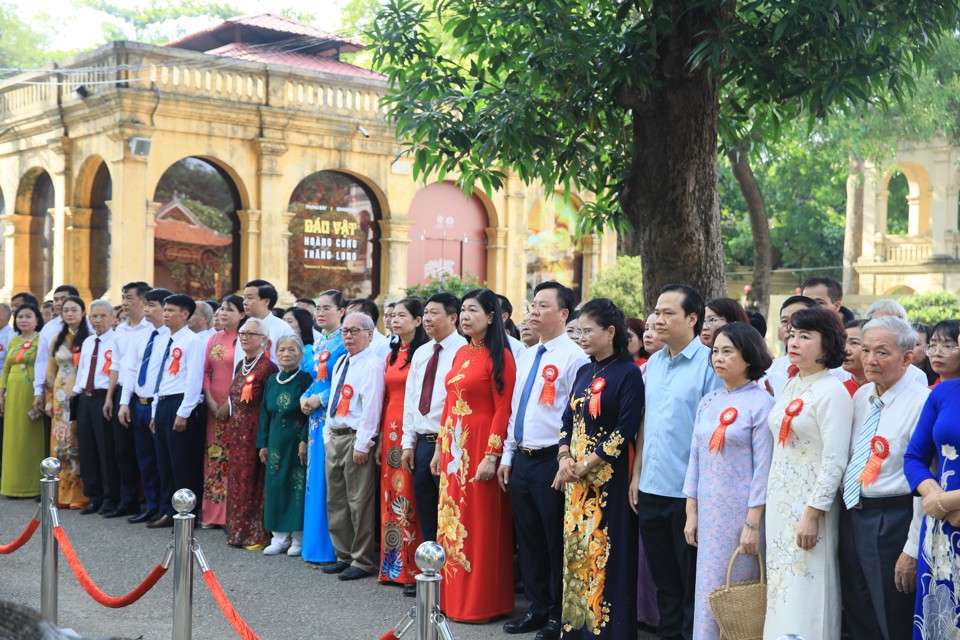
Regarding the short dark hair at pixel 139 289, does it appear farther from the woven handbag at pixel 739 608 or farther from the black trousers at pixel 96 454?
the woven handbag at pixel 739 608

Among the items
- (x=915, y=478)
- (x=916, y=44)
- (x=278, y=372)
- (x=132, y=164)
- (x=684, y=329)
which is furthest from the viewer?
(x=132, y=164)

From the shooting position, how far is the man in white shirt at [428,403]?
6.98 m

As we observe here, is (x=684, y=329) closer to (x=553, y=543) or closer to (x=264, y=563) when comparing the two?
(x=553, y=543)

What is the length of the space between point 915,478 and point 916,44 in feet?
11.8

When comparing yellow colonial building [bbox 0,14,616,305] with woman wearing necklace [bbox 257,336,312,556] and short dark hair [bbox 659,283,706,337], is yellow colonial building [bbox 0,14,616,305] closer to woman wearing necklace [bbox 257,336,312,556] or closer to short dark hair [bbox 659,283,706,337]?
woman wearing necklace [bbox 257,336,312,556]

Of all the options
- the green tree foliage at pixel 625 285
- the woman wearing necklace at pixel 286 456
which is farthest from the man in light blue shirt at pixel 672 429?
the green tree foliage at pixel 625 285

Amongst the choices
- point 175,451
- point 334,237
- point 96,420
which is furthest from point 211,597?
point 334,237

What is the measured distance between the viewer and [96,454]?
9.94m

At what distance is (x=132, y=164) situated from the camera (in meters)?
17.4

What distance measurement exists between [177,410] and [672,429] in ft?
16.9

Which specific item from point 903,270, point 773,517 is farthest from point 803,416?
point 903,270

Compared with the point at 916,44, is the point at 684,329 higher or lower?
lower

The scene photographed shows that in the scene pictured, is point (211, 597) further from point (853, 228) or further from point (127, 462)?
point (853, 228)

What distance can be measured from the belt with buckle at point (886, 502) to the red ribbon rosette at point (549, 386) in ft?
6.24
